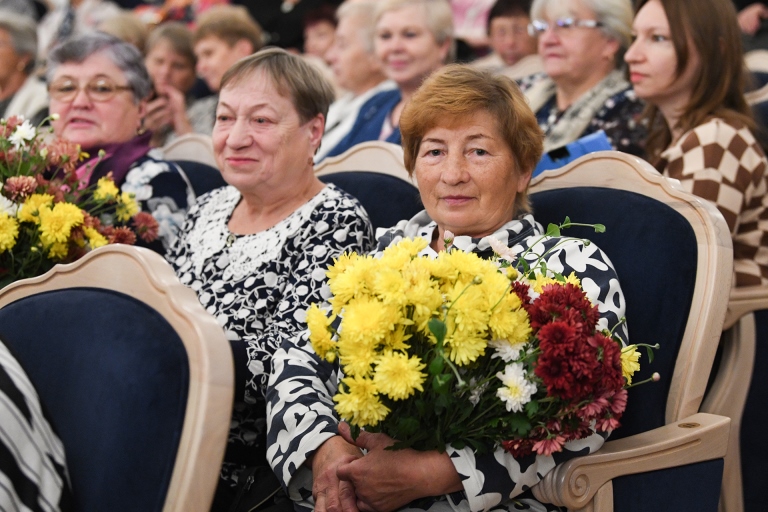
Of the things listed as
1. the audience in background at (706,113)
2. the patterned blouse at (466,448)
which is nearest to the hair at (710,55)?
the audience in background at (706,113)

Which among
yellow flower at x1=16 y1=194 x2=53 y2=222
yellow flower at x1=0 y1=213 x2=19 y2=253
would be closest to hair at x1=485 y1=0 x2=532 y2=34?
yellow flower at x1=16 y1=194 x2=53 y2=222

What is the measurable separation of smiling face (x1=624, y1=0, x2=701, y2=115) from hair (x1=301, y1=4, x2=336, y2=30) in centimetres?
344

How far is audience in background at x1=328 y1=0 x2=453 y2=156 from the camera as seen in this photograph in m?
3.85

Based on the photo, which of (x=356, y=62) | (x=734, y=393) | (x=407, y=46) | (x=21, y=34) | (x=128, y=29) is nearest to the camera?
(x=734, y=393)

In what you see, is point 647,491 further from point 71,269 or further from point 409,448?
point 71,269

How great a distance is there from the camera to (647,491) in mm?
1650

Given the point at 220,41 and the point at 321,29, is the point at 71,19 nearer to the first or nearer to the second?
the point at 321,29

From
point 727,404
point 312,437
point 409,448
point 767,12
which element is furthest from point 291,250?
point 767,12

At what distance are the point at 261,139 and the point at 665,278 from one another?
108cm

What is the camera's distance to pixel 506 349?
1456 millimetres

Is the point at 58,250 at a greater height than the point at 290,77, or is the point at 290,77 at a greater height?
the point at 290,77

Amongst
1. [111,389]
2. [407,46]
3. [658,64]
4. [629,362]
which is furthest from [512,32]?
[111,389]

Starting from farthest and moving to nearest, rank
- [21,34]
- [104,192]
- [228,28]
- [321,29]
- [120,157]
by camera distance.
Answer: [321,29] < [21,34] < [228,28] < [120,157] < [104,192]

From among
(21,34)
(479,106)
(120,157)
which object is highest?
(21,34)
